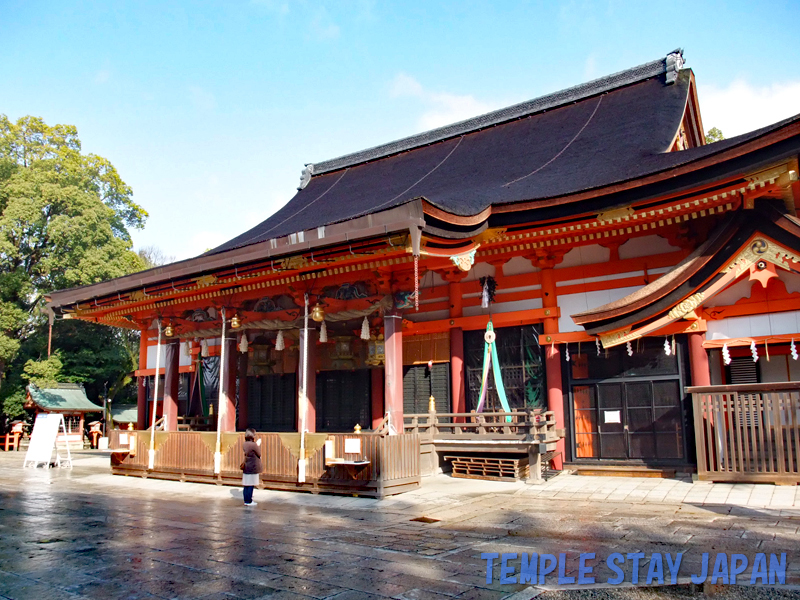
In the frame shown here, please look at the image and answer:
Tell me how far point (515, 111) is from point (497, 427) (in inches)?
413

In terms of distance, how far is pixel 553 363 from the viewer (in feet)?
42.7

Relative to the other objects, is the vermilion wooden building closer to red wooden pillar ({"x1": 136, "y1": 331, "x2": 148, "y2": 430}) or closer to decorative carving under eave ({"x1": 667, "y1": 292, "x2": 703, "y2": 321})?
decorative carving under eave ({"x1": 667, "y1": 292, "x2": 703, "y2": 321})

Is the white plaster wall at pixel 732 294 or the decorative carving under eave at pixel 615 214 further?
the white plaster wall at pixel 732 294

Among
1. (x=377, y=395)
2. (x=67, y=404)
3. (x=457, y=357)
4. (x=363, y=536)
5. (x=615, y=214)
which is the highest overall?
(x=615, y=214)

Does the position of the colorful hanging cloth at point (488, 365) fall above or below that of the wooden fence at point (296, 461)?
above

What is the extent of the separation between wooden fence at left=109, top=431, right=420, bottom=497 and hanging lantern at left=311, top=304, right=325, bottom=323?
8.28ft

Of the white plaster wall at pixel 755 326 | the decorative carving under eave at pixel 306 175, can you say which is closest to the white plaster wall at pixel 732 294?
the white plaster wall at pixel 755 326

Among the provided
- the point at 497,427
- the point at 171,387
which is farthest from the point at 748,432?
the point at 171,387

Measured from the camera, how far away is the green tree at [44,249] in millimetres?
26234

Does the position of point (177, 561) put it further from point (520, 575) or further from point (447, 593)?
point (520, 575)

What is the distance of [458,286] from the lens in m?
14.5

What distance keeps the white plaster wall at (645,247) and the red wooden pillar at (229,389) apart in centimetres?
930

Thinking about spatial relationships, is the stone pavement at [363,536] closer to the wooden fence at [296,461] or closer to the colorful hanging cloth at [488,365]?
the wooden fence at [296,461]

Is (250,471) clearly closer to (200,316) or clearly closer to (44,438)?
(200,316)
